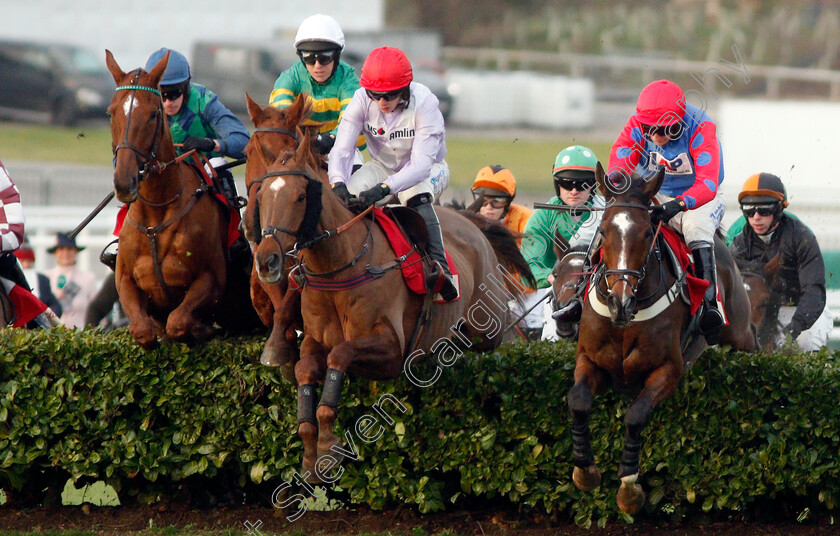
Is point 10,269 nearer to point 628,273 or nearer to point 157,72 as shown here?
point 157,72

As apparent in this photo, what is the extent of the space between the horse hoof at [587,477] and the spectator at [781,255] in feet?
10.2

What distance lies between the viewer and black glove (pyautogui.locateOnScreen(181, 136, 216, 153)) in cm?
668

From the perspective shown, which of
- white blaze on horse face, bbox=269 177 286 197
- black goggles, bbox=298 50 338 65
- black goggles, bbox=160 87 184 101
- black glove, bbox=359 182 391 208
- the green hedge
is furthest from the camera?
black goggles, bbox=298 50 338 65

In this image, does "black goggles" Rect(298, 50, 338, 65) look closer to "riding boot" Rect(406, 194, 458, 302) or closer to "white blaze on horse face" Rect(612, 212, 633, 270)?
"riding boot" Rect(406, 194, 458, 302)

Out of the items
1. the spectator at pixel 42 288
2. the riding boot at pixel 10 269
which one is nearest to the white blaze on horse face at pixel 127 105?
the riding boot at pixel 10 269

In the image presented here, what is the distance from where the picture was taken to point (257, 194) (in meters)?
5.60

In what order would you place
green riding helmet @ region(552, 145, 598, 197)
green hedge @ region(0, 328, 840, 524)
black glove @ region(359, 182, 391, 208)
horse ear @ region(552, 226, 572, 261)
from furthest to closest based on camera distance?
green riding helmet @ region(552, 145, 598, 197) < horse ear @ region(552, 226, 572, 261) < green hedge @ region(0, 328, 840, 524) < black glove @ region(359, 182, 391, 208)

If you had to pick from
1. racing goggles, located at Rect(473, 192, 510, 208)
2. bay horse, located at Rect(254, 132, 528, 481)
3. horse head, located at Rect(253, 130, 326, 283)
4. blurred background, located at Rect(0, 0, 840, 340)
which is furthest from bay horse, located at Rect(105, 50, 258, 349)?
blurred background, located at Rect(0, 0, 840, 340)

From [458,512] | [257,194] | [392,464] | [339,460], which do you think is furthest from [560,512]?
[257,194]

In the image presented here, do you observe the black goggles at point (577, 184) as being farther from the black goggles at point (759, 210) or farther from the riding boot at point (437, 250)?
the riding boot at point (437, 250)

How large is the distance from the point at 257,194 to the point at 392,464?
1897 mm

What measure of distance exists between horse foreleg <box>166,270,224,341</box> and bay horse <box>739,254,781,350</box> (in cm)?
421

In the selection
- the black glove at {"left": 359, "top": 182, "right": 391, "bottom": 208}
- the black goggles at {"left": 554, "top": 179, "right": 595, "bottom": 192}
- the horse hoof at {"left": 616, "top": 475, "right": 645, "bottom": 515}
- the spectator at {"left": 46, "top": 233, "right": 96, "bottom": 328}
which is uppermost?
the black glove at {"left": 359, "top": 182, "right": 391, "bottom": 208}

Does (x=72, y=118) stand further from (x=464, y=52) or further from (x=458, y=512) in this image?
(x=458, y=512)
